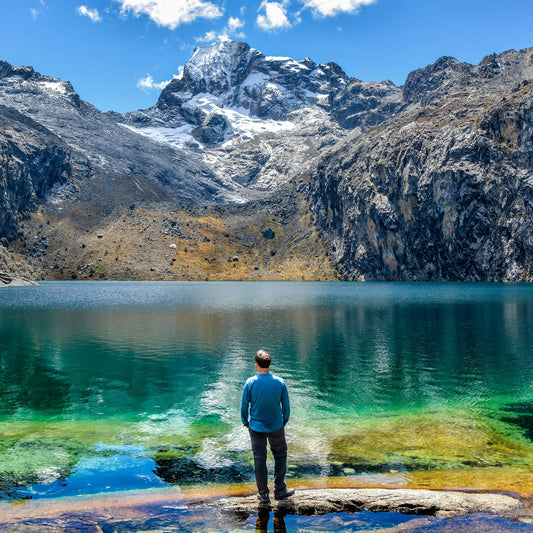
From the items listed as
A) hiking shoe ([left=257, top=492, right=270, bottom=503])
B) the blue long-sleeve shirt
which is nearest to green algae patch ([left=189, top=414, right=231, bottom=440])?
hiking shoe ([left=257, top=492, right=270, bottom=503])

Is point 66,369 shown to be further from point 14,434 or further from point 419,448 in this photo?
point 419,448

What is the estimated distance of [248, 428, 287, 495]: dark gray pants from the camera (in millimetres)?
12656

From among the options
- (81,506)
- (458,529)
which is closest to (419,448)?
(458,529)

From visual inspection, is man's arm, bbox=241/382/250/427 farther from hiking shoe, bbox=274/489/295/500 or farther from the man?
hiking shoe, bbox=274/489/295/500

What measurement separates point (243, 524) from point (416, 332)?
45.5m

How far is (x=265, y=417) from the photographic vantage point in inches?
493

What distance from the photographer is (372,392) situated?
1124 inches

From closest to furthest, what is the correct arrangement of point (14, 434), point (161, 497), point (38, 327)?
1. point (161, 497)
2. point (14, 434)
3. point (38, 327)

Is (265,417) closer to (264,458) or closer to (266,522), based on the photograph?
(264,458)

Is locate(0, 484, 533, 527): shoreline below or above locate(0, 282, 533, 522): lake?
above

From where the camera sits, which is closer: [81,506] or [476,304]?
[81,506]

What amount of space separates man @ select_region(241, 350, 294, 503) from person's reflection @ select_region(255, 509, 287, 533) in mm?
514

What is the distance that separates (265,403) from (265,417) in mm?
390

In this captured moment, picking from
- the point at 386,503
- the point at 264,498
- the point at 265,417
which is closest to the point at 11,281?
the point at 264,498
